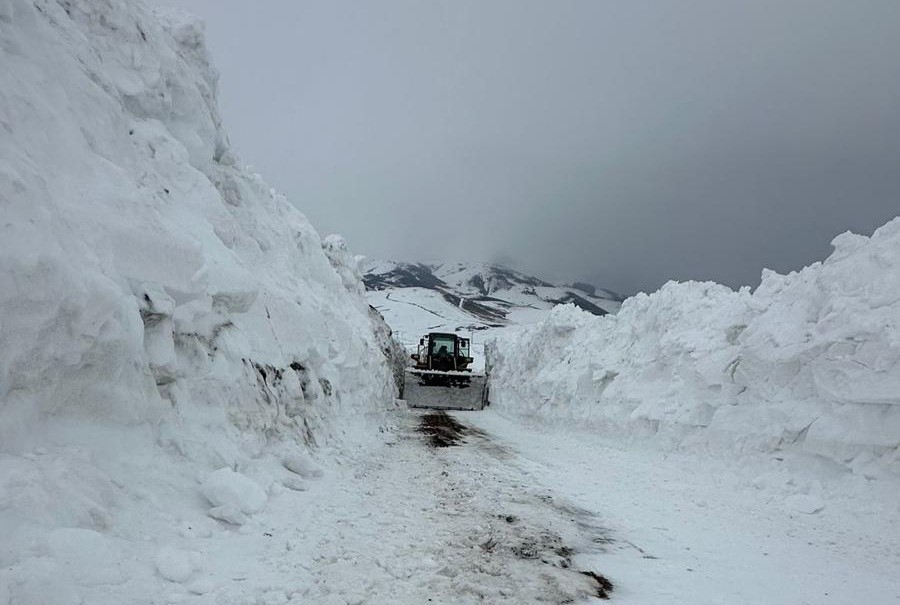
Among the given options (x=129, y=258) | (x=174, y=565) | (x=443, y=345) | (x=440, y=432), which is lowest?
(x=174, y=565)

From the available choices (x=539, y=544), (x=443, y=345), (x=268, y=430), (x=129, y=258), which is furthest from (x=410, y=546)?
(x=443, y=345)

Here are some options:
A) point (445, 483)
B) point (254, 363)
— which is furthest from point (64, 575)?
point (445, 483)

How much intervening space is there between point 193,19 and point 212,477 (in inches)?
395

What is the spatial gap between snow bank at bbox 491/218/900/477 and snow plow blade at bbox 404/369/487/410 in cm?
1288

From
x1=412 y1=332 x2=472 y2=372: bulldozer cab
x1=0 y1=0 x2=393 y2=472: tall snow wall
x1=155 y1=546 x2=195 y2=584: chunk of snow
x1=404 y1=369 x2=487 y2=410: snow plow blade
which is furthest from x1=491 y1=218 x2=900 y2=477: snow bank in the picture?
x1=412 y1=332 x2=472 y2=372: bulldozer cab

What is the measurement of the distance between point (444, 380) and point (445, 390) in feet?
3.65

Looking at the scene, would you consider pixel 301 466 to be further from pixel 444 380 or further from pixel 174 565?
pixel 444 380

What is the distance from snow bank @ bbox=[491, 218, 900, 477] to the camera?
7.02 metres

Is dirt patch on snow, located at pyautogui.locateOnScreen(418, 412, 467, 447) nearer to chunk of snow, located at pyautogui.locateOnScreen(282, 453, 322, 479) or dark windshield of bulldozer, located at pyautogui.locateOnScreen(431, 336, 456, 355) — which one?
chunk of snow, located at pyautogui.locateOnScreen(282, 453, 322, 479)

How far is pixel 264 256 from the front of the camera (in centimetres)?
1128

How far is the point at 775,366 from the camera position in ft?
28.7

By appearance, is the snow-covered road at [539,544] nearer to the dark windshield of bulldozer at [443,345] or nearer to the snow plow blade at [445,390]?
the snow plow blade at [445,390]

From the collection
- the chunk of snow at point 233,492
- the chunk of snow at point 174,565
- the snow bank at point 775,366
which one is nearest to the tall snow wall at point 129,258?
the chunk of snow at point 233,492

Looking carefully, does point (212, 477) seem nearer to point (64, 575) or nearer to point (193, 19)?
point (64, 575)
